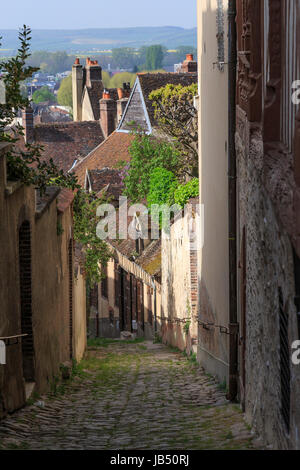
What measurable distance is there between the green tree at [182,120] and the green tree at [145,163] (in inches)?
18.3

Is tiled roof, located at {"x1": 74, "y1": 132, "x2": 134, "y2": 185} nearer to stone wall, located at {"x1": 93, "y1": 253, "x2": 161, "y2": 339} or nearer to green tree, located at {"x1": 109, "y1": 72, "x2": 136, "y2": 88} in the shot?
stone wall, located at {"x1": 93, "y1": 253, "x2": 161, "y2": 339}

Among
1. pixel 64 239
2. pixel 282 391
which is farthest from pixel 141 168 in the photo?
pixel 282 391

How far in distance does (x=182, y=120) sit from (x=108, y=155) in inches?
519

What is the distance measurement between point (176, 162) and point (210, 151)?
15.1 m

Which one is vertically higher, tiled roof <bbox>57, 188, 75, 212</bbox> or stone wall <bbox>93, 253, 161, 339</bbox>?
tiled roof <bbox>57, 188, 75, 212</bbox>

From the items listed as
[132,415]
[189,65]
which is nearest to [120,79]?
[189,65]

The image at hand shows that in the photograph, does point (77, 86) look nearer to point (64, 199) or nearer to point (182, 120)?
point (182, 120)

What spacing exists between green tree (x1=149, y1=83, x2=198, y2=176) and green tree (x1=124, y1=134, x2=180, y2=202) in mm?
464

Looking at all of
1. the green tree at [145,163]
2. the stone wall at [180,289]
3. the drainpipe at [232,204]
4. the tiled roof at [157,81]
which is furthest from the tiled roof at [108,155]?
the drainpipe at [232,204]

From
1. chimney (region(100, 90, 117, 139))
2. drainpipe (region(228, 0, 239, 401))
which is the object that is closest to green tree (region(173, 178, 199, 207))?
drainpipe (region(228, 0, 239, 401))

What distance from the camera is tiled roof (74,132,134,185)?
4172 centimetres

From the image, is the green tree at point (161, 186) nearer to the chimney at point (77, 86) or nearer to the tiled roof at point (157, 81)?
the tiled roof at point (157, 81)

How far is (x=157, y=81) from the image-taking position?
1649 inches

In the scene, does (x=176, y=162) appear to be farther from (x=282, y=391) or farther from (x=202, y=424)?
(x=282, y=391)
